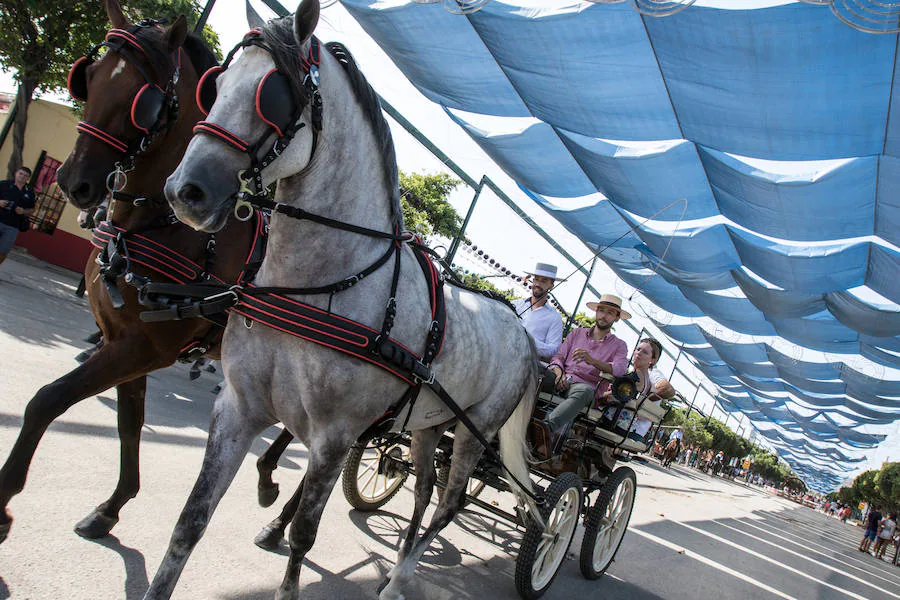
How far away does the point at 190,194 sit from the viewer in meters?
1.70

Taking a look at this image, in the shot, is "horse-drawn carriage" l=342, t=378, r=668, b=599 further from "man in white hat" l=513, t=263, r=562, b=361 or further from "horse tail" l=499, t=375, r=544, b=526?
"man in white hat" l=513, t=263, r=562, b=361

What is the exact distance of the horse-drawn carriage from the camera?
3.90m

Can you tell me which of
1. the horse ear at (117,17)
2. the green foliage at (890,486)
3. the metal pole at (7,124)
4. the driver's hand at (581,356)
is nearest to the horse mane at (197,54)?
the horse ear at (117,17)

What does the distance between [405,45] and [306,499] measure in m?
5.53

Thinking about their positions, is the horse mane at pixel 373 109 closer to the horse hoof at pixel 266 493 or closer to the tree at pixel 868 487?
the horse hoof at pixel 266 493

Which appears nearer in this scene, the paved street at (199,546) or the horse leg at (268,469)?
the paved street at (199,546)

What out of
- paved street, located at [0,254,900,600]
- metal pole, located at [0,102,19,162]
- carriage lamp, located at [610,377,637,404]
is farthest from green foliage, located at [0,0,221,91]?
carriage lamp, located at [610,377,637,404]

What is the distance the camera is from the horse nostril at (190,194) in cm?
168

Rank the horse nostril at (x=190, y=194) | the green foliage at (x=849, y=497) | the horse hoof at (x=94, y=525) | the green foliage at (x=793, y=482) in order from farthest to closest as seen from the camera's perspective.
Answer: the green foliage at (x=793, y=482) < the green foliage at (x=849, y=497) < the horse hoof at (x=94, y=525) < the horse nostril at (x=190, y=194)

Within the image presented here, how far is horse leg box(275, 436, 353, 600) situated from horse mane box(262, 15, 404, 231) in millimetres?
949

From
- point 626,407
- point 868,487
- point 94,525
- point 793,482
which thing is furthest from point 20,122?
point 793,482

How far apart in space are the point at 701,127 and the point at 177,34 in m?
5.23

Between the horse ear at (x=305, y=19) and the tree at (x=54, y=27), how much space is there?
7831mm

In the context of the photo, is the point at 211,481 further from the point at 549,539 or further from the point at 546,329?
the point at 546,329
